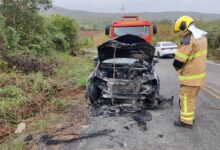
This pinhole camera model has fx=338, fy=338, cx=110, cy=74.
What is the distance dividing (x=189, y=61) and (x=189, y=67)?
0.12 m

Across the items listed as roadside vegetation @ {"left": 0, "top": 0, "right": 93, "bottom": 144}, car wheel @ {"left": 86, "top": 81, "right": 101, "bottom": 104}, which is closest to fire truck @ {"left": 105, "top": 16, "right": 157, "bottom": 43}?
roadside vegetation @ {"left": 0, "top": 0, "right": 93, "bottom": 144}

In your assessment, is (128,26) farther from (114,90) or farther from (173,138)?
(173,138)

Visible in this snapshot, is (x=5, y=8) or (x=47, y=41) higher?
(x=5, y=8)

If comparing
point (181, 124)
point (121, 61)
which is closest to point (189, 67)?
point (181, 124)

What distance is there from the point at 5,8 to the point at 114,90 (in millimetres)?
9838

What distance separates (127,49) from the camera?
7820mm

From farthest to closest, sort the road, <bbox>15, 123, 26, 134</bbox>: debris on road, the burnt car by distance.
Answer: the burnt car < <bbox>15, 123, 26, 134</bbox>: debris on road < the road

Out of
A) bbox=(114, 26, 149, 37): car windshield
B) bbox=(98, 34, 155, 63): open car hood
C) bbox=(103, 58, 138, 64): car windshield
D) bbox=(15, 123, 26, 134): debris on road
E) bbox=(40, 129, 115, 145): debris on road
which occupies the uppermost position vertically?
bbox=(98, 34, 155, 63): open car hood

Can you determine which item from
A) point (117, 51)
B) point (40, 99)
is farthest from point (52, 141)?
point (117, 51)

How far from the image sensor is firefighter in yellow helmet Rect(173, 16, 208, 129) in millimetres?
6043

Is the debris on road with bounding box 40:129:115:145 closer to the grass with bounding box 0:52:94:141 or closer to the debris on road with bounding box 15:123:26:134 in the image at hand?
the grass with bounding box 0:52:94:141

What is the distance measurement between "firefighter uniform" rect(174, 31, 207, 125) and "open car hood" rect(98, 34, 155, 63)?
150cm

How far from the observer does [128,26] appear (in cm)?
1639

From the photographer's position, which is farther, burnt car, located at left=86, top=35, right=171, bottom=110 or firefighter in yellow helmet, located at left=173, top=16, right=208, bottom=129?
burnt car, located at left=86, top=35, right=171, bottom=110
